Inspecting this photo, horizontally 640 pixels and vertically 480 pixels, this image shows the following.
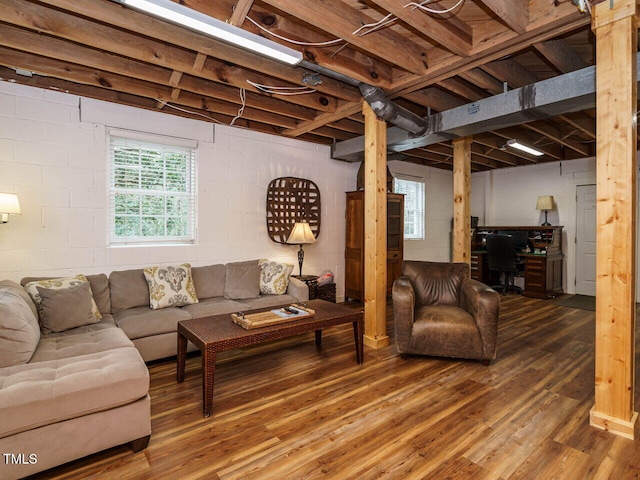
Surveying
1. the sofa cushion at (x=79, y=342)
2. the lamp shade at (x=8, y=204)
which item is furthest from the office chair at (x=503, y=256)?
the lamp shade at (x=8, y=204)

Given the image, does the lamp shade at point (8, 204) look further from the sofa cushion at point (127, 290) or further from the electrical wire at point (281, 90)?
the electrical wire at point (281, 90)

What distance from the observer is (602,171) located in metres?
2.13

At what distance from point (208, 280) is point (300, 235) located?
1342 mm

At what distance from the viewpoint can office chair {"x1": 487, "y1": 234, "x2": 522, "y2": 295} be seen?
6.11m

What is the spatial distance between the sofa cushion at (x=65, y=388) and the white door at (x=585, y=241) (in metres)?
7.23

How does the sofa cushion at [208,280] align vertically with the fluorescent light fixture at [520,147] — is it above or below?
below

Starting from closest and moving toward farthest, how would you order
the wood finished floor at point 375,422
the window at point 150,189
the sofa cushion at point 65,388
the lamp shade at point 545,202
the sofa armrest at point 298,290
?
the sofa cushion at point 65,388 → the wood finished floor at point 375,422 → the window at point 150,189 → the sofa armrest at point 298,290 → the lamp shade at point 545,202

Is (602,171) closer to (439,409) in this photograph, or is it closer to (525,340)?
(439,409)

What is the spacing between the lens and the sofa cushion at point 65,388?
5.44 feet

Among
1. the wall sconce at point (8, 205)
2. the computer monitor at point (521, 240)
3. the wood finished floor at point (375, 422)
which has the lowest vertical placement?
the wood finished floor at point (375, 422)

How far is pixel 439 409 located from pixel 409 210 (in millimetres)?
5086

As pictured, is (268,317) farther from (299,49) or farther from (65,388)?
(299,49)

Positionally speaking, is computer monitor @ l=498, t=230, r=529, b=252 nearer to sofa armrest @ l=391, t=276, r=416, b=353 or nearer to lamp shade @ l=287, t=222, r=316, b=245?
lamp shade @ l=287, t=222, r=316, b=245

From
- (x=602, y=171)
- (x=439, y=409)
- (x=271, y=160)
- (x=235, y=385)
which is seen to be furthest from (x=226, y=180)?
(x=602, y=171)
